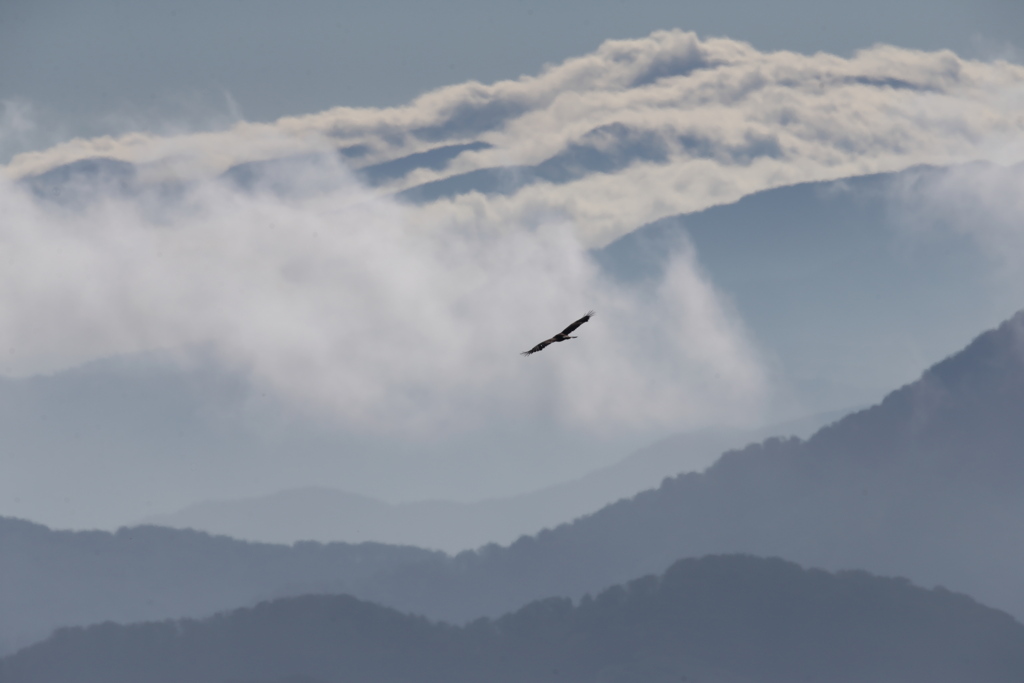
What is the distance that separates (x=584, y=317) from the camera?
7406cm

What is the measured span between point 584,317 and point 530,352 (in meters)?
4.09

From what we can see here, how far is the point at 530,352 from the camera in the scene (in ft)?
244
